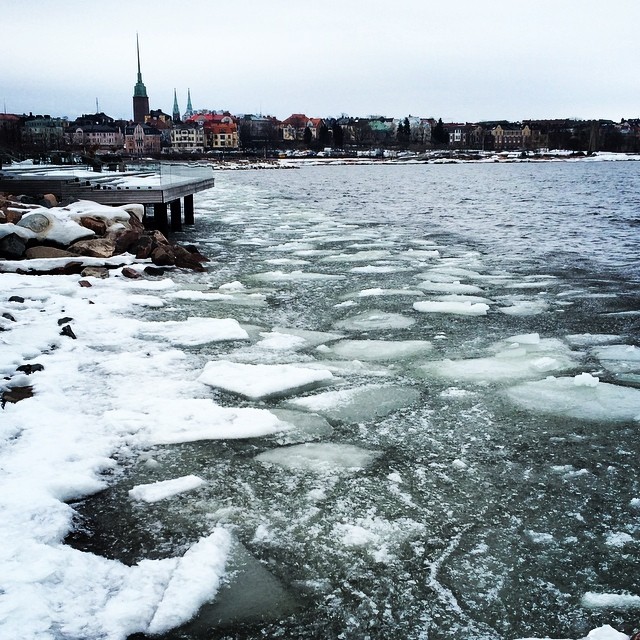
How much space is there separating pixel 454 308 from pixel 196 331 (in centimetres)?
322

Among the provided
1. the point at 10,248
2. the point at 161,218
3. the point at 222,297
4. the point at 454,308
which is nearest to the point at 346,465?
the point at 454,308

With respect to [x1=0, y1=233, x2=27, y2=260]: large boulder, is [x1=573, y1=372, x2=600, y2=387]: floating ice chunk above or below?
below

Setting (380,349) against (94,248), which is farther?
(94,248)

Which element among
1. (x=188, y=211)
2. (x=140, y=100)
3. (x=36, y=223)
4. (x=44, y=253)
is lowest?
(x=44, y=253)

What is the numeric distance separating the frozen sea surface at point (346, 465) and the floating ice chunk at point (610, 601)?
0.01 metres

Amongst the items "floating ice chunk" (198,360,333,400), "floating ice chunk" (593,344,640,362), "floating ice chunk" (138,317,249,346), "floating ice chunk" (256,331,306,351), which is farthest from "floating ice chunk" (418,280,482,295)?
"floating ice chunk" (198,360,333,400)

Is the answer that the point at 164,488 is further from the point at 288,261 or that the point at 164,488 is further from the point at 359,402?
the point at 288,261

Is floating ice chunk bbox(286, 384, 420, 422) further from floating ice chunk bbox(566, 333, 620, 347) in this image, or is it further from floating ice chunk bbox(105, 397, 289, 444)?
floating ice chunk bbox(566, 333, 620, 347)

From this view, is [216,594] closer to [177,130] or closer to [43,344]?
[43,344]

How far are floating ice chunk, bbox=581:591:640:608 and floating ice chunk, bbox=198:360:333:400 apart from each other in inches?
112

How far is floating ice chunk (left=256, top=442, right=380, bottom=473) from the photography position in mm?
4055

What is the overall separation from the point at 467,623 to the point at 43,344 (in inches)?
188

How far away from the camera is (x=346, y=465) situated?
4.07m

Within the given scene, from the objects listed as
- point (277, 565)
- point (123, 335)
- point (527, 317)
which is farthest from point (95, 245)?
point (277, 565)
